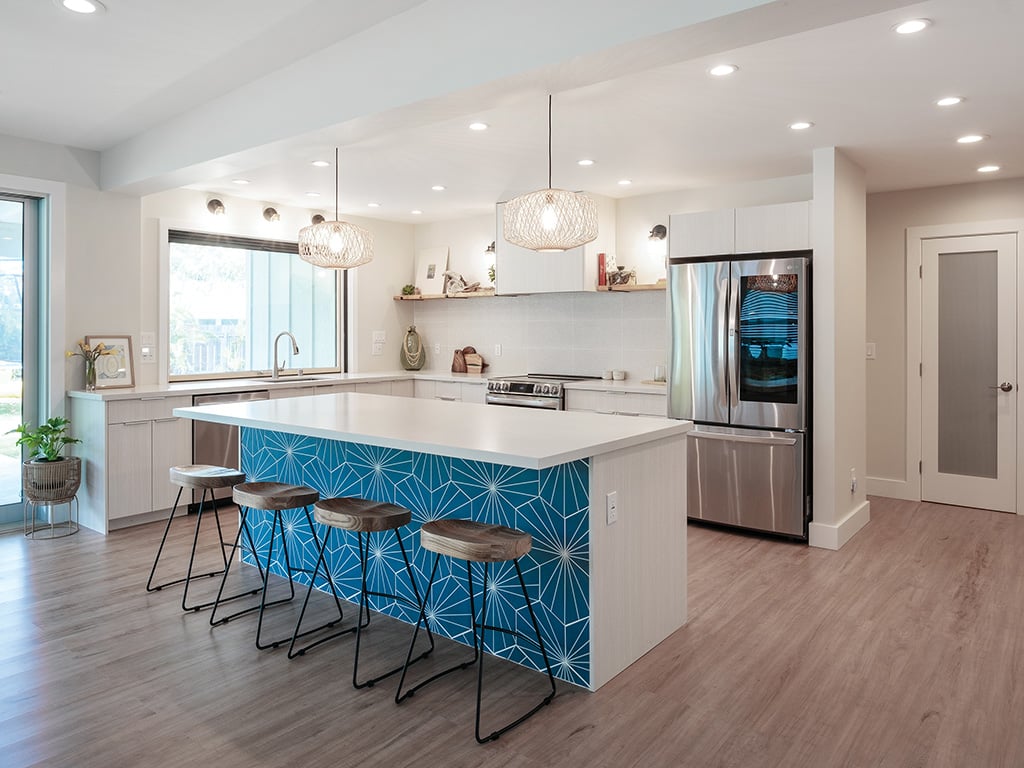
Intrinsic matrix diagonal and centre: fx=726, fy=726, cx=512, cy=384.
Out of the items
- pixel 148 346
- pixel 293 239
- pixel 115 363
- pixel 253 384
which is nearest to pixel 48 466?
pixel 115 363

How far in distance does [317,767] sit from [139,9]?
2.83m

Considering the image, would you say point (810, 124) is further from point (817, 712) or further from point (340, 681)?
point (340, 681)

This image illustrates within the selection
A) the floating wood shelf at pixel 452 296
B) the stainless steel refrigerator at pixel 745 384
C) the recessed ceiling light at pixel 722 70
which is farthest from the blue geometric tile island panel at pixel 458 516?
the floating wood shelf at pixel 452 296

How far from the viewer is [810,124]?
395cm

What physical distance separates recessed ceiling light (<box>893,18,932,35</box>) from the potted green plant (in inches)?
197

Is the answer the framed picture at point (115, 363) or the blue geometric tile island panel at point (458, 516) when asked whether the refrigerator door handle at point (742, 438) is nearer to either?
the blue geometric tile island panel at point (458, 516)

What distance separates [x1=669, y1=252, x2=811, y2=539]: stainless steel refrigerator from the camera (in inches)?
176

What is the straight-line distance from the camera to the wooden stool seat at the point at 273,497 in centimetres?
308

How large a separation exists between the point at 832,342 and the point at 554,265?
2.36 metres

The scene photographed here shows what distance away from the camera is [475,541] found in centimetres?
240

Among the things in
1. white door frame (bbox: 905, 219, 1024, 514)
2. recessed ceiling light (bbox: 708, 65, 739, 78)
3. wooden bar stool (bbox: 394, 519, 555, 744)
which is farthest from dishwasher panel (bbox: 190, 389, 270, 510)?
white door frame (bbox: 905, 219, 1024, 514)

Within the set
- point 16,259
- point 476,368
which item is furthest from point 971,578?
point 16,259

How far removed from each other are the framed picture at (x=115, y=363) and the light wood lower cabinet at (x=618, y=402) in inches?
127

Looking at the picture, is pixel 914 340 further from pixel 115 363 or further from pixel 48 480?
pixel 48 480
